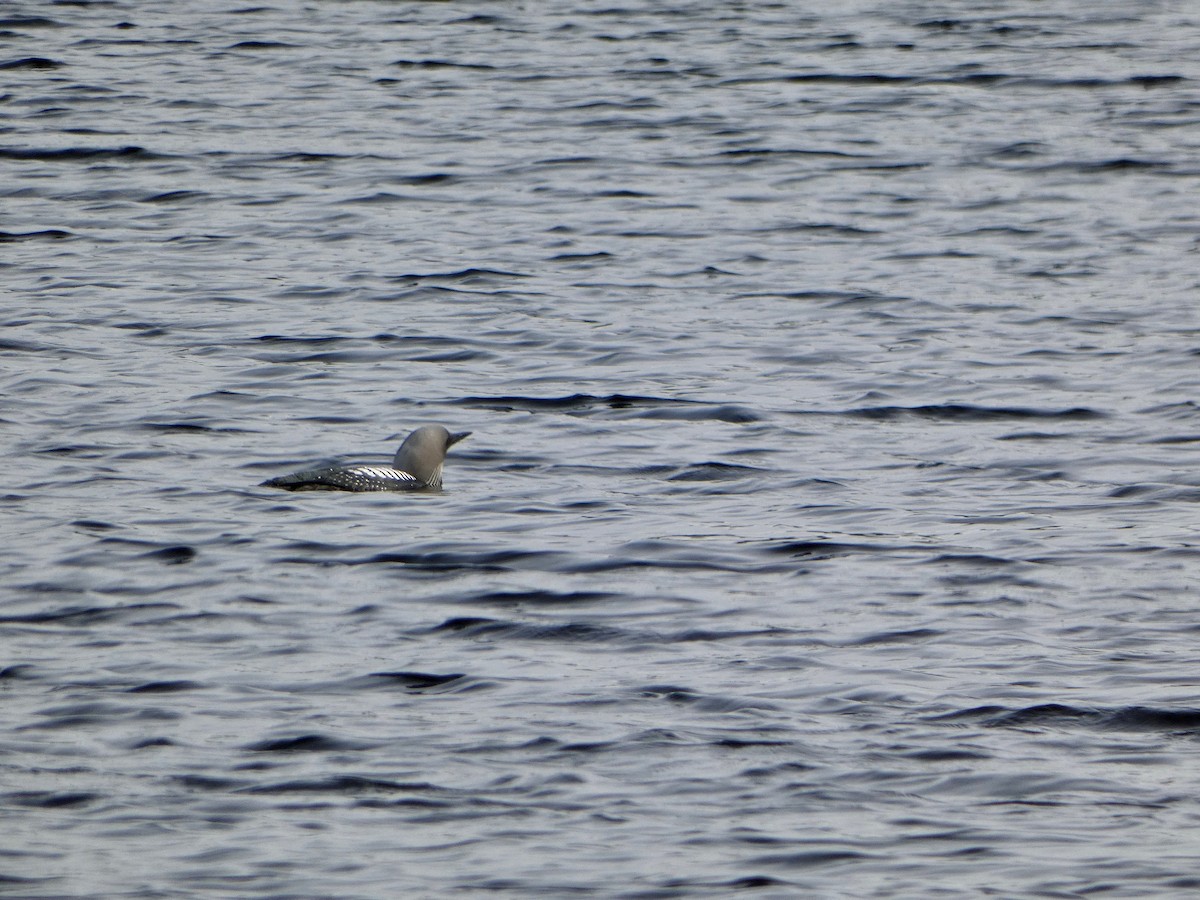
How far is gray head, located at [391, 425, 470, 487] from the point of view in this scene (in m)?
14.6

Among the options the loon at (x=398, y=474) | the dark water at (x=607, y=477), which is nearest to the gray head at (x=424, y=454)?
the loon at (x=398, y=474)

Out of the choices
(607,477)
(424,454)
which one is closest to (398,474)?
(424,454)

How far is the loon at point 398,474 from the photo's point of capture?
14.3 metres

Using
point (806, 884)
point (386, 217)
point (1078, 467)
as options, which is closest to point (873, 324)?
point (1078, 467)

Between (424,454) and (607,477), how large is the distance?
1336 millimetres

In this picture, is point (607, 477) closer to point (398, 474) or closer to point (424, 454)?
point (424, 454)

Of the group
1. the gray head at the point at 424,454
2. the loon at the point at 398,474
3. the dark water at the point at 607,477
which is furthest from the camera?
the gray head at the point at 424,454

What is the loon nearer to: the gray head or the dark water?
the gray head

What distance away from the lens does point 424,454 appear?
14.6m

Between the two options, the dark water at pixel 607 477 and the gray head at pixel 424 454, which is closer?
the dark water at pixel 607 477

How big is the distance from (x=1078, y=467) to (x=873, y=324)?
4.75 m

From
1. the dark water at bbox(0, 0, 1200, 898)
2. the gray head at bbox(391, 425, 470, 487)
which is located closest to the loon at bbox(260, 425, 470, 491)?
the gray head at bbox(391, 425, 470, 487)

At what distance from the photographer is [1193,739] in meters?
10.2

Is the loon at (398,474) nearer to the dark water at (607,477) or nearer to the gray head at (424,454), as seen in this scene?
the gray head at (424,454)
